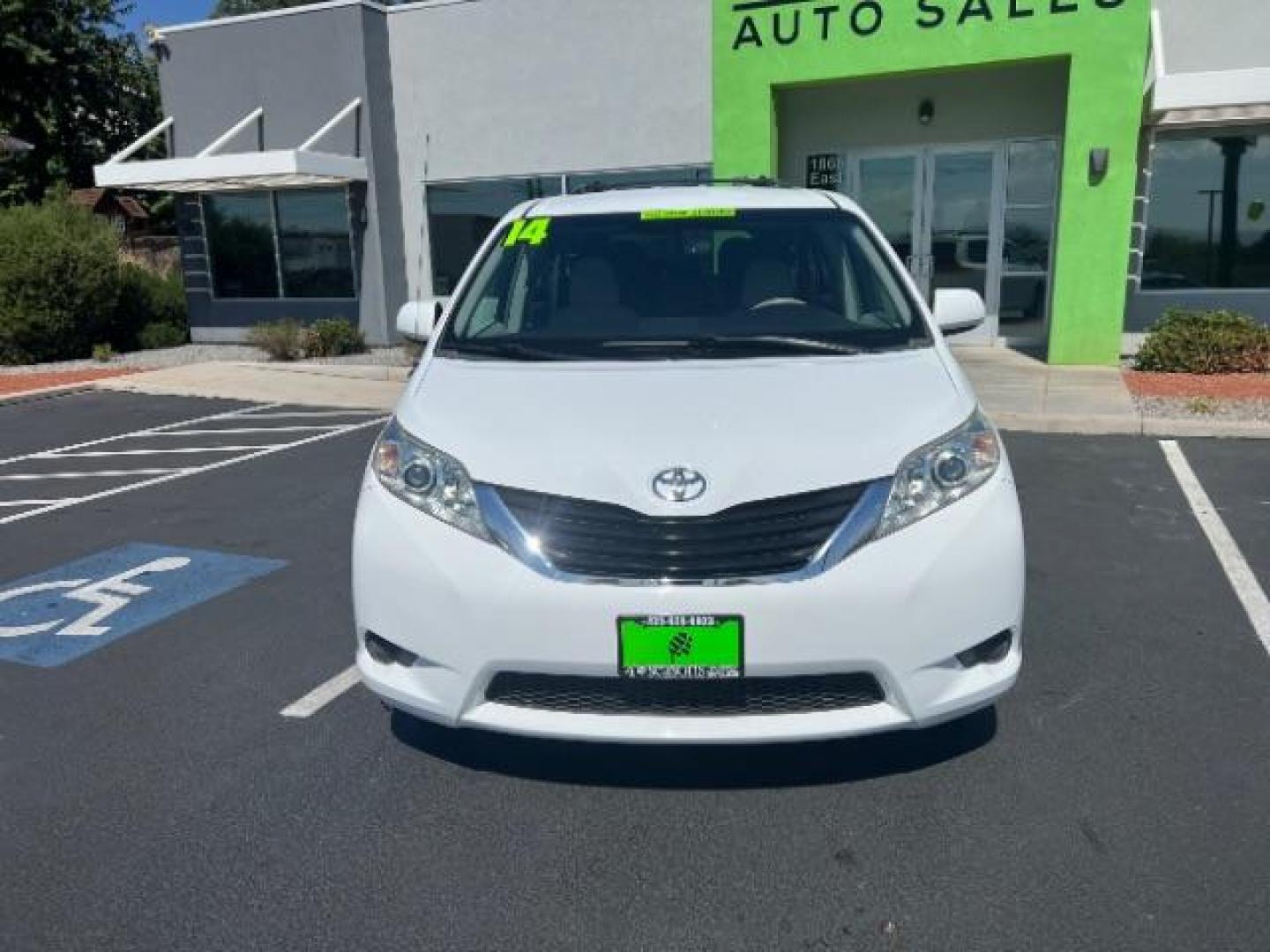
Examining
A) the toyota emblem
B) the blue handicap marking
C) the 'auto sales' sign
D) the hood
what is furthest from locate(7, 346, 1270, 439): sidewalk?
the toyota emblem

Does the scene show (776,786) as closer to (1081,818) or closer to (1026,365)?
(1081,818)

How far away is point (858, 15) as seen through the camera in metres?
12.0

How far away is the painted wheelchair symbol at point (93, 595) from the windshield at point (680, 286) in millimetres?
2397

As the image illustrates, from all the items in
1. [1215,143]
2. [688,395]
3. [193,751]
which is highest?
[1215,143]

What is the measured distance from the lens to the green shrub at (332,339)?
50.3 ft

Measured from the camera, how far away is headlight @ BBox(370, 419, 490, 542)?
287 cm

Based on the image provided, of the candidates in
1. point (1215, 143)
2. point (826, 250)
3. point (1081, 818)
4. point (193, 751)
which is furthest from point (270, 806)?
point (1215, 143)

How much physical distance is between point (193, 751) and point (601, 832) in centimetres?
154

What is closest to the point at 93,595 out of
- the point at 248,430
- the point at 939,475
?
the point at 939,475

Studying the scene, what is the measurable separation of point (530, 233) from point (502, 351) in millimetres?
875

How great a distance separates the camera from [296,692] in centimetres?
398

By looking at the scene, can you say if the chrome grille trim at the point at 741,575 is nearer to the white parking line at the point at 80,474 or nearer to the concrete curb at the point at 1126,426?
the white parking line at the point at 80,474

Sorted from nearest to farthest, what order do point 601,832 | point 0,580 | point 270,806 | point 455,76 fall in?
point 601,832 → point 270,806 → point 0,580 → point 455,76

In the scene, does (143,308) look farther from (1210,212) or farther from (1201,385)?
(1210,212)
